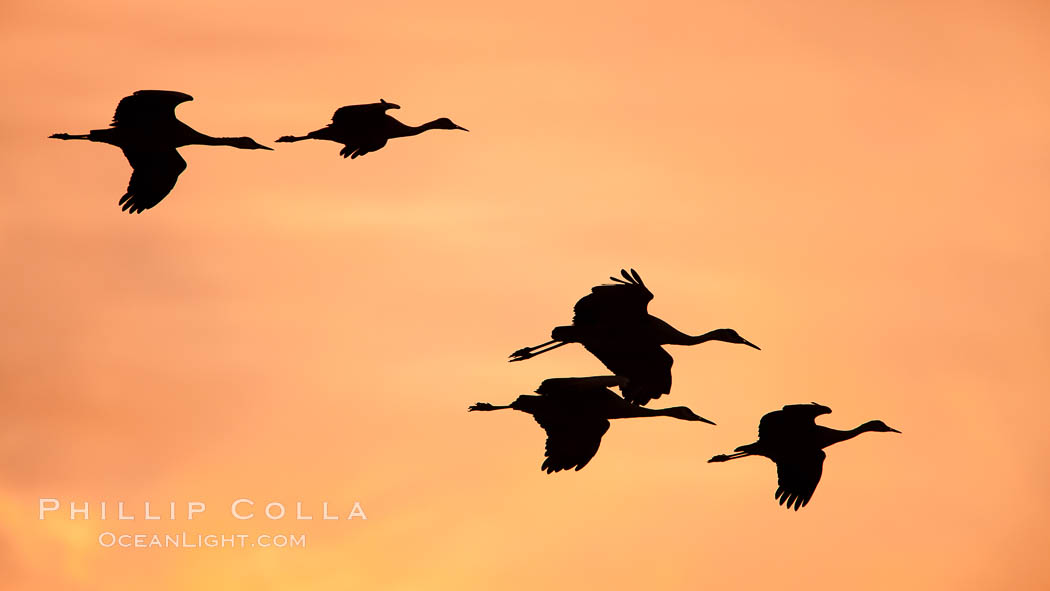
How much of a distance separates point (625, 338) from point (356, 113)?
5.58 meters

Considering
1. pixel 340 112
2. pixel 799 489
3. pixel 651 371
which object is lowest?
pixel 799 489

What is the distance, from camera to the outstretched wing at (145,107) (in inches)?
982

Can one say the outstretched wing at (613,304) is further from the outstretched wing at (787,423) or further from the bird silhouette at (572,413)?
the outstretched wing at (787,423)

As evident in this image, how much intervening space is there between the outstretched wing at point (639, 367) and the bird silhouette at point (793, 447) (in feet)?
7.02

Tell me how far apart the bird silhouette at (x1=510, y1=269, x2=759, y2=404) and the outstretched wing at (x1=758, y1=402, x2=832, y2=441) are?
1.78 metres

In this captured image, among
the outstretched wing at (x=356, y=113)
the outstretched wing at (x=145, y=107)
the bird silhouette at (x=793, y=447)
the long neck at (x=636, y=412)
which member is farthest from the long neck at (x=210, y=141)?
the bird silhouette at (x=793, y=447)

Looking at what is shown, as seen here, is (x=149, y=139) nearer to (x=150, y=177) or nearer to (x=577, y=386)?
(x=150, y=177)

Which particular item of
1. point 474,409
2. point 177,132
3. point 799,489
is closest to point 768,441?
point 799,489

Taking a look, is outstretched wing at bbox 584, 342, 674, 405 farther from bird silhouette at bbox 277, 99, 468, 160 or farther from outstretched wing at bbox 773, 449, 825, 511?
bird silhouette at bbox 277, 99, 468, 160

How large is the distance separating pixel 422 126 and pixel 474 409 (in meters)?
4.97

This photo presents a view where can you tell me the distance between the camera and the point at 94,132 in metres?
25.4

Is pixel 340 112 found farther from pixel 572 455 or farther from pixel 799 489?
pixel 799 489

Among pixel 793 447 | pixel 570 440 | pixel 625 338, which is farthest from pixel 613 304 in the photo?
pixel 793 447

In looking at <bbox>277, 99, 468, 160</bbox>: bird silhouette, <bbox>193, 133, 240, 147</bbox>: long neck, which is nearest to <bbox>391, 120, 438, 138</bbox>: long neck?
<bbox>277, 99, 468, 160</bbox>: bird silhouette
